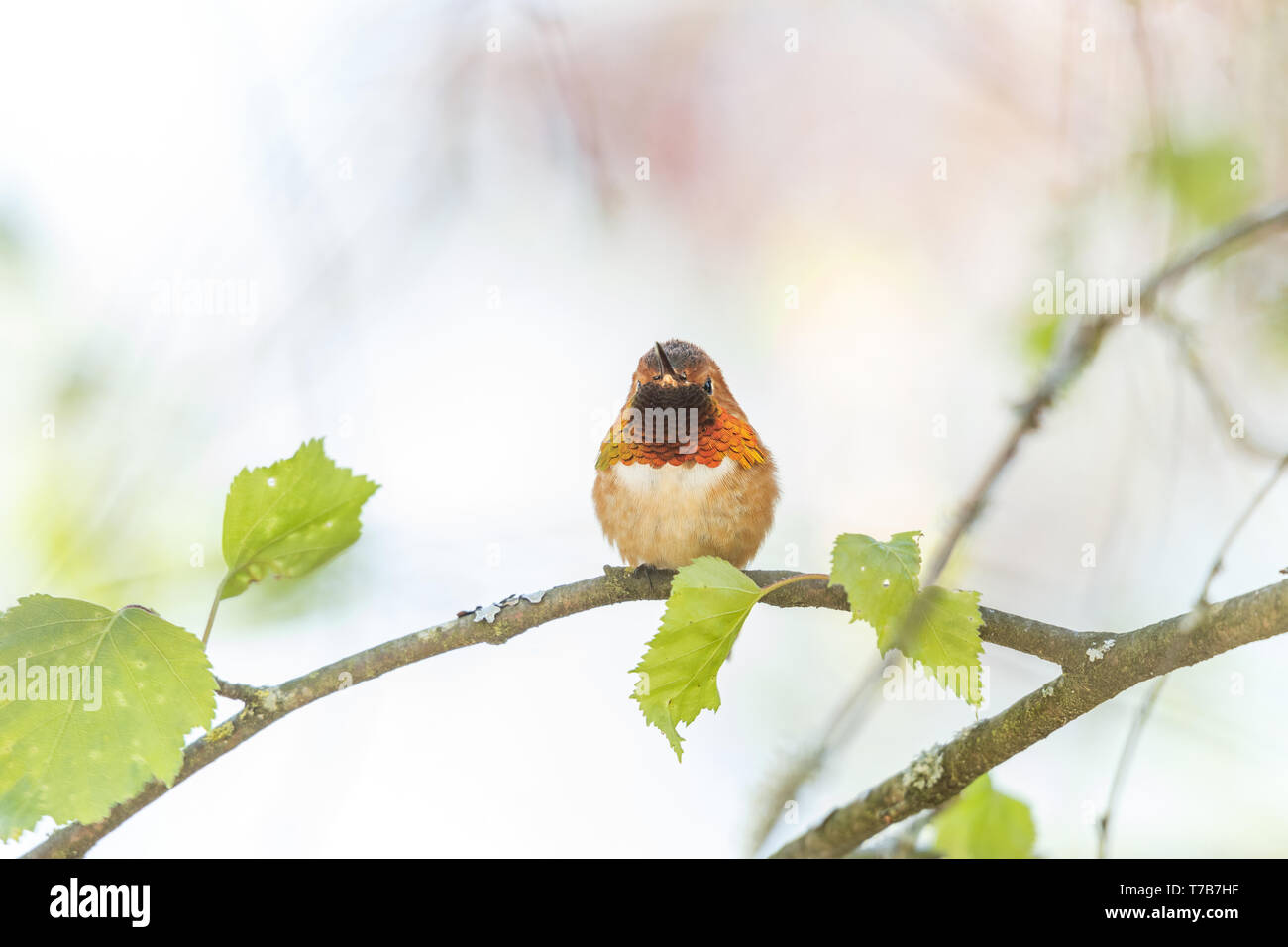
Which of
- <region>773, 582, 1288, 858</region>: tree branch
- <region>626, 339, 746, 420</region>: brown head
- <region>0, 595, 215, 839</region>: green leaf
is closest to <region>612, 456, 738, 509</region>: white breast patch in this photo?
<region>626, 339, 746, 420</region>: brown head

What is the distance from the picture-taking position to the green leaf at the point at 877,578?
4.40 feet

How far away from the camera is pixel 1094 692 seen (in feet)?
4.80

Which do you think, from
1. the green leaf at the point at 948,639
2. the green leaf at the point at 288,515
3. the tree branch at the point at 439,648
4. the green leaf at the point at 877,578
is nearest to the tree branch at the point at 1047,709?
the tree branch at the point at 439,648

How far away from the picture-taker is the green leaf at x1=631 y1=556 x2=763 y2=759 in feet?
4.71

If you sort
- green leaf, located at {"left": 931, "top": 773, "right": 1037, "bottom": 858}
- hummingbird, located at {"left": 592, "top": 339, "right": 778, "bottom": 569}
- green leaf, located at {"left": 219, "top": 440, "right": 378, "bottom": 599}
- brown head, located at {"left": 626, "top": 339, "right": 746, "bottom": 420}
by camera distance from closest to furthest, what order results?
green leaf, located at {"left": 219, "top": 440, "right": 378, "bottom": 599}
green leaf, located at {"left": 931, "top": 773, "right": 1037, "bottom": 858}
hummingbird, located at {"left": 592, "top": 339, "right": 778, "bottom": 569}
brown head, located at {"left": 626, "top": 339, "right": 746, "bottom": 420}

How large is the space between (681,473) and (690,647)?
0.97 m

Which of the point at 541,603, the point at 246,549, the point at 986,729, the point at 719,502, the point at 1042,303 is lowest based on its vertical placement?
the point at 986,729

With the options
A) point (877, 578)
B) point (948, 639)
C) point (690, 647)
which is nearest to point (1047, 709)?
point (948, 639)

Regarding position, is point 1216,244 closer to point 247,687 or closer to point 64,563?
point 247,687

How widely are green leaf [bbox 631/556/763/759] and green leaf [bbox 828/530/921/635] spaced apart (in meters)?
0.16

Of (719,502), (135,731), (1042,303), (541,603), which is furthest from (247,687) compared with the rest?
(1042,303)

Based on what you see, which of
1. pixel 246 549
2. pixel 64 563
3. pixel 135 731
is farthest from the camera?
pixel 64 563

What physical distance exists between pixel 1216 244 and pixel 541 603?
1273mm

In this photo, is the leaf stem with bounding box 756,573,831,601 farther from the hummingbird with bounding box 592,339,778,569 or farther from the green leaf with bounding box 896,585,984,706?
the hummingbird with bounding box 592,339,778,569
